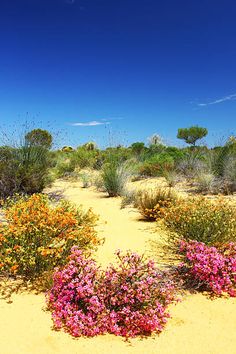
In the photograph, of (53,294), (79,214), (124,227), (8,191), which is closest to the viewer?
(53,294)

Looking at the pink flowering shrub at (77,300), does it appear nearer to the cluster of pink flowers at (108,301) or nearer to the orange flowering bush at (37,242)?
the cluster of pink flowers at (108,301)

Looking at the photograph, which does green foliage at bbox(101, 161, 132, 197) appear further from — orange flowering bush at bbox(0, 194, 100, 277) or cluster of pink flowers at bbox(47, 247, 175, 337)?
cluster of pink flowers at bbox(47, 247, 175, 337)

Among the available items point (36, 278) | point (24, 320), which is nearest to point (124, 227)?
point (36, 278)

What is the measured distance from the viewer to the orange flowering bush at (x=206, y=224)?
225 inches

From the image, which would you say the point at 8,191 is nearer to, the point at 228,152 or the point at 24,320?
A: the point at 24,320

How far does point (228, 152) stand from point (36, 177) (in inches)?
322

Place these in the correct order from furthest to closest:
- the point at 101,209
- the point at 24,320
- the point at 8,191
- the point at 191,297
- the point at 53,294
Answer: the point at 8,191 → the point at 101,209 → the point at 191,297 → the point at 53,294 → the point at 24,320

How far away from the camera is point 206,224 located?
5.76 meters

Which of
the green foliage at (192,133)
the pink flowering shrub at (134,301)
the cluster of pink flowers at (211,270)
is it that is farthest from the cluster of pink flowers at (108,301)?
the green foliage at (192,133)

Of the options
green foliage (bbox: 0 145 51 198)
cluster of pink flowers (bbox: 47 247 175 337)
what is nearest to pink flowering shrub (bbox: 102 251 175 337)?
cluster of pink flowers (bbox: 47 247 175 337)

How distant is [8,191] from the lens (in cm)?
1109

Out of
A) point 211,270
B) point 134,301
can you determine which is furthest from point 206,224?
point 134,301

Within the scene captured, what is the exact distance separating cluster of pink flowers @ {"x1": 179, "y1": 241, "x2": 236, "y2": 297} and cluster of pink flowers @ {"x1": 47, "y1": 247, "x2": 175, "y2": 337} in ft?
1.85

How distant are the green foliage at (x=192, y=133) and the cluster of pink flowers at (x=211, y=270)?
111 feet
